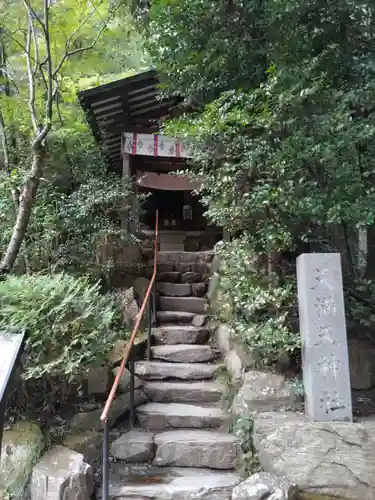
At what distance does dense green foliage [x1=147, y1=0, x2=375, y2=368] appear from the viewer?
4.36 metres

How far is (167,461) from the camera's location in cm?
443

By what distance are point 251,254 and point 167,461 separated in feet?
7.89

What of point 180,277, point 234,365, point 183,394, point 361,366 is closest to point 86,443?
point 183,394

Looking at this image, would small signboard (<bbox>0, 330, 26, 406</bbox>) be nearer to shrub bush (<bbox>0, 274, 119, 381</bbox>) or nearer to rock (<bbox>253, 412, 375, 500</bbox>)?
shrub bush (<bbox>0, 274, 119, 381</bbox>)

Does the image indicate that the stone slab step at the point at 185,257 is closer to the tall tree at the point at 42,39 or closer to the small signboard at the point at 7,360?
the tall tree at the point at 42,39

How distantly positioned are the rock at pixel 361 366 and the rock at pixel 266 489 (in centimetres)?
171

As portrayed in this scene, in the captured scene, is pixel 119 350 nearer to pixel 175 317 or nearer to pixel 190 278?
pixel 175 317

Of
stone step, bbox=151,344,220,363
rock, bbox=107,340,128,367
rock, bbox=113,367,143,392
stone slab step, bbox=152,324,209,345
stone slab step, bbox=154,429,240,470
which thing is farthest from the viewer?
stone slab step, bbox=152,324,209,345

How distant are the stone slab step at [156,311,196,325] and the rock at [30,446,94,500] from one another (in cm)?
348

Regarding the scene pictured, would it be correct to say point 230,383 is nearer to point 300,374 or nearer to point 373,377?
point 300,374

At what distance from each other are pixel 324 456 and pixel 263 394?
0.88 m

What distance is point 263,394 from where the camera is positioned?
4.45 meters

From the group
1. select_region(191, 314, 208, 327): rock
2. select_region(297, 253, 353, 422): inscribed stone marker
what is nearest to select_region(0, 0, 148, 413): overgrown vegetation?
select_region(191, 314, 208, 327): rock

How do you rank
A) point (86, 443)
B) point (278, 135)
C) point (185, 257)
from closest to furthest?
point (86, 443)
point (278, 135)
point (185, 257)
